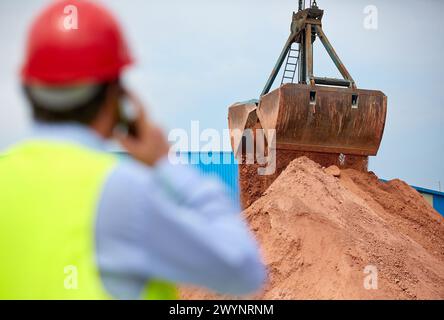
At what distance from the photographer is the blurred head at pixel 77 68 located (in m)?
0.85

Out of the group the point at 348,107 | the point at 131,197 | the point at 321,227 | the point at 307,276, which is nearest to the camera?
the point at 131,197

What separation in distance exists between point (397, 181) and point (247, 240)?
8139 mm

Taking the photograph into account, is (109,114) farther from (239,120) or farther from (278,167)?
(239,120)

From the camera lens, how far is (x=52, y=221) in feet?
2.79

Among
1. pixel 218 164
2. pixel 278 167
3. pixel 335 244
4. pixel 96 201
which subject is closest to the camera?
pixel 96 201

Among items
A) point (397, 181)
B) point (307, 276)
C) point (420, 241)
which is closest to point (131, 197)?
point (307, 276)

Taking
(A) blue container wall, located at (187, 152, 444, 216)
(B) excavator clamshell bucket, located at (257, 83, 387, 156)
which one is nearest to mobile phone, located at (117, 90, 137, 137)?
(B) excavator clamshell bucket, located at (257, 83, 387, 156)

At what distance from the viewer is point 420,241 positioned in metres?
7.11

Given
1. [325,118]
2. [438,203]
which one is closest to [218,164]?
[438,203]

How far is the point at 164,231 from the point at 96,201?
100 millimetres

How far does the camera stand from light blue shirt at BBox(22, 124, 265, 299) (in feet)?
2.67
